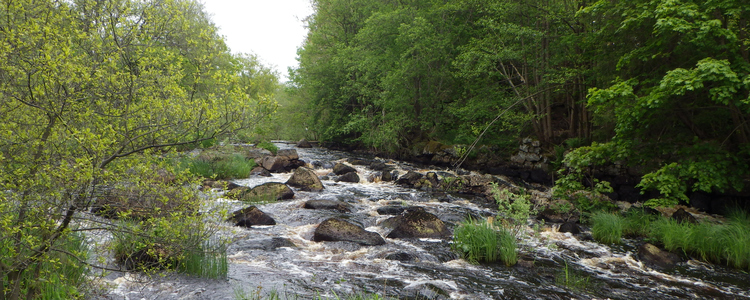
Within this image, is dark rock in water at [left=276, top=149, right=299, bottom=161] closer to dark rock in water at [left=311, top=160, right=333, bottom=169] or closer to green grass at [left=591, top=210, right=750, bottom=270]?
dark rock in water at [left=311, top=160, right=333, bottom=169]

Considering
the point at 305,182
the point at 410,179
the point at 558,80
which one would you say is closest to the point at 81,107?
the point at 305,182

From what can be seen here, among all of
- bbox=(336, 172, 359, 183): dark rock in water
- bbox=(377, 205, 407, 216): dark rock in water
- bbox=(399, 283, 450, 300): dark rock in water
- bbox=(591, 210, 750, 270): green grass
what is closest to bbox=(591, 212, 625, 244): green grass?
bbox=(591, 210, 750, 270): green grass

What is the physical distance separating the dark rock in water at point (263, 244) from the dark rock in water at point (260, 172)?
10.3 metres

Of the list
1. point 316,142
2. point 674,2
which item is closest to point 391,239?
point 674,2

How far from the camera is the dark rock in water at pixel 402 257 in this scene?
325 inches

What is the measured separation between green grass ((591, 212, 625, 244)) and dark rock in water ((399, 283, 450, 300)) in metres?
5.60

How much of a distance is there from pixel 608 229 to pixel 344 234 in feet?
21.2

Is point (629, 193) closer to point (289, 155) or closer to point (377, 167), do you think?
point (377, 167)

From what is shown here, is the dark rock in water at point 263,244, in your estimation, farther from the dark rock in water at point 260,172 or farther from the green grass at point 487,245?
the dark rock in water at point 260,172

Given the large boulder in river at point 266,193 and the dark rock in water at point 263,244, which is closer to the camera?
the dark rock in water at point 263,244

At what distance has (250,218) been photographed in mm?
10312

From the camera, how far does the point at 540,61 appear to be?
63.1 feet

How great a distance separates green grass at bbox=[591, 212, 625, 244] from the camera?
995 cm

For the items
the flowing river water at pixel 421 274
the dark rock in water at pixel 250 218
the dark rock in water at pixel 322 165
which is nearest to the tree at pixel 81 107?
the flowing river water at pixel 421 274
